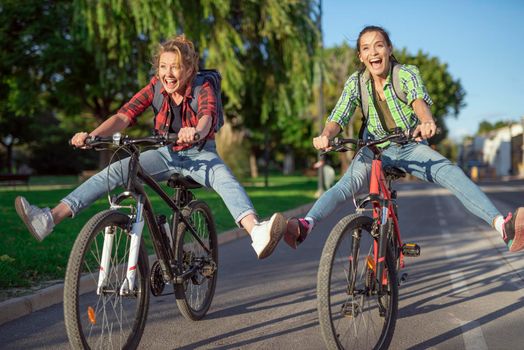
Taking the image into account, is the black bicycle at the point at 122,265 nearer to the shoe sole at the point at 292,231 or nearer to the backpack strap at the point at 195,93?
the backpack strap at the point at 195,93

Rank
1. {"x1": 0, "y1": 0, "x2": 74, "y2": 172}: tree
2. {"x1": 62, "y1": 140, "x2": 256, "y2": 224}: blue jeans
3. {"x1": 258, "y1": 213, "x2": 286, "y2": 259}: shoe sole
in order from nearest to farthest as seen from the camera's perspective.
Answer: {"x1": 258, "y1": 213, "x2": 286, "y2": 259}: shoe sole, {"x1": 62, "y1": 140, "x2": 256, "y2": 224}: blue jeans, {"x1": 0, "y1": 0, "x2": 74, "y2": 172}: tree

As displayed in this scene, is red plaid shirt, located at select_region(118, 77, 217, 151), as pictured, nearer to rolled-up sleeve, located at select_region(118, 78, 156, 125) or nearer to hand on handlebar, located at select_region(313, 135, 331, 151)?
rolled-up sleeve, located at select_region(118, 78, 156, 125)

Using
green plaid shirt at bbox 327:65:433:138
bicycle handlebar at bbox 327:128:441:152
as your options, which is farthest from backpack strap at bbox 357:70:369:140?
bicycle handlebar at bbox 327:128:441:152

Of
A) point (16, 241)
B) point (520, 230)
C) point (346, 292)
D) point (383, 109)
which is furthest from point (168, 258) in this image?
point (16, 241)

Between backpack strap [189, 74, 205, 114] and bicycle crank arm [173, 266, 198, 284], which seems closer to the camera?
bicycle crank arm [173, 266, 198, 284]

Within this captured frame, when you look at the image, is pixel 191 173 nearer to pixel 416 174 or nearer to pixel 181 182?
pixel 181 182

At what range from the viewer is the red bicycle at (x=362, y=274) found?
10.8 feet

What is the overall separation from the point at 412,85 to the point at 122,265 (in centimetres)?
205

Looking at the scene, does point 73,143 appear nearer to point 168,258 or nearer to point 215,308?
point 168,258

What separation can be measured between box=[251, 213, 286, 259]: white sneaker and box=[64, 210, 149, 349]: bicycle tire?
66 centimetres

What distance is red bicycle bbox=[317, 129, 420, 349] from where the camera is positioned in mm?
3285

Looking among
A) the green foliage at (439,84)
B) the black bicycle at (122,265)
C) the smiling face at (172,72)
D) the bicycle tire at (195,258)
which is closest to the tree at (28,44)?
the bicycle tire at (195,258)

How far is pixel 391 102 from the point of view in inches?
165

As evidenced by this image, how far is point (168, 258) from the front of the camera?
12.9ft
